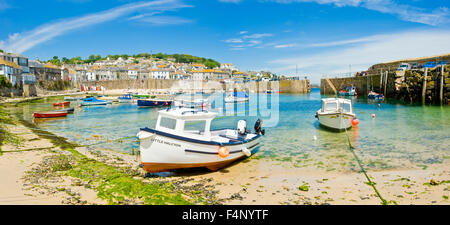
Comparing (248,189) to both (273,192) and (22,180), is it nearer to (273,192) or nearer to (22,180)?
(273,192)

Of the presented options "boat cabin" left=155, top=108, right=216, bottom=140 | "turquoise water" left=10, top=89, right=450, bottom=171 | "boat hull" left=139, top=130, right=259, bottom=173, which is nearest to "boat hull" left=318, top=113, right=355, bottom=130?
"turquoise water" left=10, top=89, right=450, bottom=171

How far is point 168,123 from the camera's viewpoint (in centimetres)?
1107

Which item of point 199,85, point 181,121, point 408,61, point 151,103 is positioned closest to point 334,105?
point 181,121

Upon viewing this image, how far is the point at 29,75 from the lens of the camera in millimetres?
77062

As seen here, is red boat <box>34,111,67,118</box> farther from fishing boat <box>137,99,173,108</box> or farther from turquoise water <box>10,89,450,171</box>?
fishing boat <box>137,99,173,108</box>

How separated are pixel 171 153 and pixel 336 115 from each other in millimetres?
15140

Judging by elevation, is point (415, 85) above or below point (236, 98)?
above

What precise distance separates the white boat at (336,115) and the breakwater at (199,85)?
7532cm

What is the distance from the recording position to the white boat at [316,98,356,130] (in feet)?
68.3

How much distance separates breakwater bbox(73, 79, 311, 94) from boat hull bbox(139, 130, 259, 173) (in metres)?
89.8

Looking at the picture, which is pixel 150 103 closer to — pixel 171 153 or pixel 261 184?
pixel 171 153

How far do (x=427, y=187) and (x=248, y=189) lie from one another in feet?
20.4

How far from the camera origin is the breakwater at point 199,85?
9756 cm
